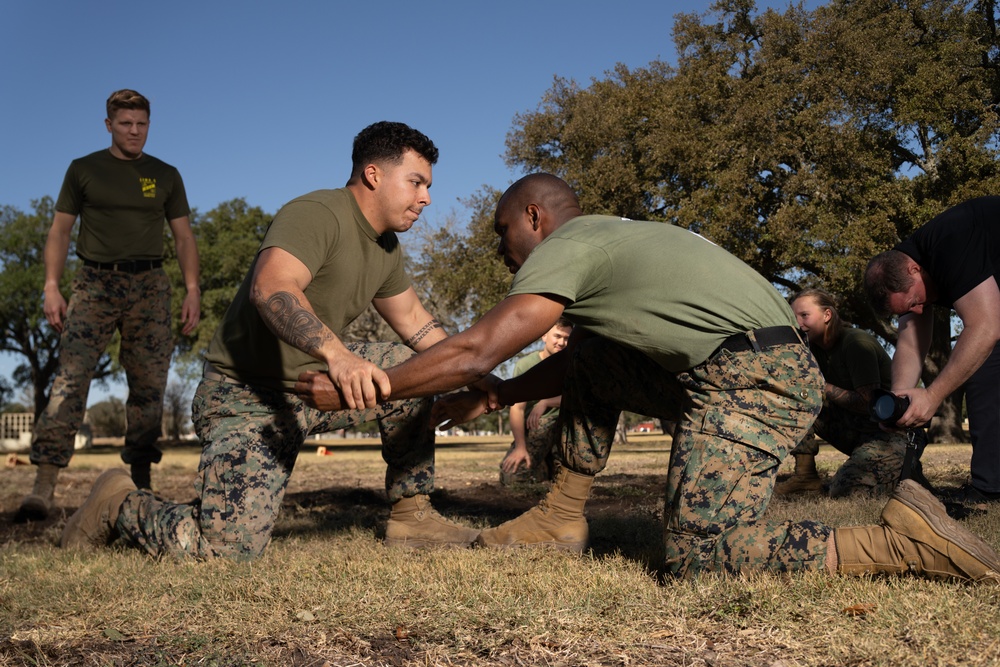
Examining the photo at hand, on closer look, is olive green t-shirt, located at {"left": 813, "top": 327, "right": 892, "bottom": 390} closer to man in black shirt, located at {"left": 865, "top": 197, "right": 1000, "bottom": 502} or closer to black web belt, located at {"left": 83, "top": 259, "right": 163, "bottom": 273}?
man in black shirt, located at {"left": 865, "top": 197, "right": 1000, "bottom": 502}

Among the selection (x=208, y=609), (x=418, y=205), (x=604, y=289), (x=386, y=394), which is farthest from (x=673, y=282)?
(x=208, y=609)

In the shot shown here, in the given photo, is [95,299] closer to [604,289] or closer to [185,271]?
[185,271]

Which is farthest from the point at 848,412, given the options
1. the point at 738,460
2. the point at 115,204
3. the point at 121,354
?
the point at 115,204

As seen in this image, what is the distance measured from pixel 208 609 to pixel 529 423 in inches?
199

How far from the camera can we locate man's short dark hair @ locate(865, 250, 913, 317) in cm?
482

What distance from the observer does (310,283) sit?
4559mm

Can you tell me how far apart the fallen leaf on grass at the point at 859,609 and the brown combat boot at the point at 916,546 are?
42 centimetres

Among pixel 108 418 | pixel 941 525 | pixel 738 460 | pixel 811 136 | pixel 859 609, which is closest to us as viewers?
pixel 859 609

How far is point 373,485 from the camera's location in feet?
31.0

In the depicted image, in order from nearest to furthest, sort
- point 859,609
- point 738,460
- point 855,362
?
point 859,609 → point 738,460 → point 855,362

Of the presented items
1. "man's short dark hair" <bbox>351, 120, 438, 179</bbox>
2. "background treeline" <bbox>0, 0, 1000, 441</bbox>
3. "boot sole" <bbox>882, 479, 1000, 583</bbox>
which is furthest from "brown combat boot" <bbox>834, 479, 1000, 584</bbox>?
"background treeline" <bbox>0, 0, 1000, 441</bbox>

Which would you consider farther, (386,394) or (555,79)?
(555,79)

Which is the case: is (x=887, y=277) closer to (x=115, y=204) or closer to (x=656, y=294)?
(x=656, y=294)

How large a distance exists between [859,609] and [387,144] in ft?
10.7
